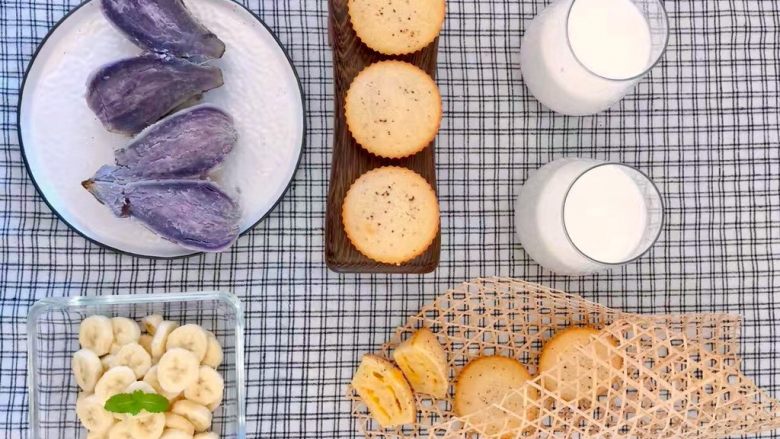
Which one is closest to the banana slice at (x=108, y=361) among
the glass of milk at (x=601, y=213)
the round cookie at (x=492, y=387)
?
the round cookie at (x=492, y=387)

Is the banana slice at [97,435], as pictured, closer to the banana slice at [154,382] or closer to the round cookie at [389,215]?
the banana slice at [154,382]

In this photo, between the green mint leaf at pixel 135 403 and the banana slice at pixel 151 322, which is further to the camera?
the banana slice at pixel 151 322

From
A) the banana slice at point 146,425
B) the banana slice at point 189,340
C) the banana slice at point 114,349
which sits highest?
the banana slice at point 189,340

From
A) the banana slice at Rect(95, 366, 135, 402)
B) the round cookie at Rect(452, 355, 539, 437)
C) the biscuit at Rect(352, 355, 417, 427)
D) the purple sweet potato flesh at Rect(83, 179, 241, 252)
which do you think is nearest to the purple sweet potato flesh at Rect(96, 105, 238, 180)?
the purple sweet potato flesh at Rect(83, 179, 241, 252)

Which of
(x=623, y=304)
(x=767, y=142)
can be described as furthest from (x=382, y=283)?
(x=767, y=142)

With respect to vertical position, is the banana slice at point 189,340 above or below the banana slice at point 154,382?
above

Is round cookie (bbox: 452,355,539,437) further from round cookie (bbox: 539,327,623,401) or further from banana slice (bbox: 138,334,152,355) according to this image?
banana slice (bbox: 138,334,152,355)
